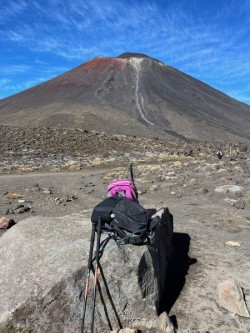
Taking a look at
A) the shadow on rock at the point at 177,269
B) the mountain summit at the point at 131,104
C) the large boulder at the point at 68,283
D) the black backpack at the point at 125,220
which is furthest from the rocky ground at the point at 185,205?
the mountain summit at the point at 131,104

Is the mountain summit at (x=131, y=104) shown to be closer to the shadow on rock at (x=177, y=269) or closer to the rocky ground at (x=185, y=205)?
the rocky ground at (x=185, y=205)

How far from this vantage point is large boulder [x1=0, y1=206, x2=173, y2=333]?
509 centimetres

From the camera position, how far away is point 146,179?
19594mm

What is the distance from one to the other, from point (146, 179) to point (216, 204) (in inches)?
265

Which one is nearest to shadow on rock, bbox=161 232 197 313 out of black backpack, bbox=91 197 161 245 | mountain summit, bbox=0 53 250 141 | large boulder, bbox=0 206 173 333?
large boulder, bbox=0 206 173 333

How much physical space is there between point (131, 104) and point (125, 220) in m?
83.7

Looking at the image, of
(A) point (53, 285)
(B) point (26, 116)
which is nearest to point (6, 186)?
(A) point (53, 285)

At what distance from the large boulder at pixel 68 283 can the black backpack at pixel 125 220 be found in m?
0.16

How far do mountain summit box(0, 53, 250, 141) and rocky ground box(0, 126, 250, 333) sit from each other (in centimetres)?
A: 3078

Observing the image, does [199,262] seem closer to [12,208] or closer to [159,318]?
[159,318]

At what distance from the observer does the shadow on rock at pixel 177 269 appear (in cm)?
625

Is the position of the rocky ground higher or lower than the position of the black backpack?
lower

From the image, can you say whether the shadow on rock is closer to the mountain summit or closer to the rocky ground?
the rocky ground

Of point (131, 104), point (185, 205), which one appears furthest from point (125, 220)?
point (131, 104)
